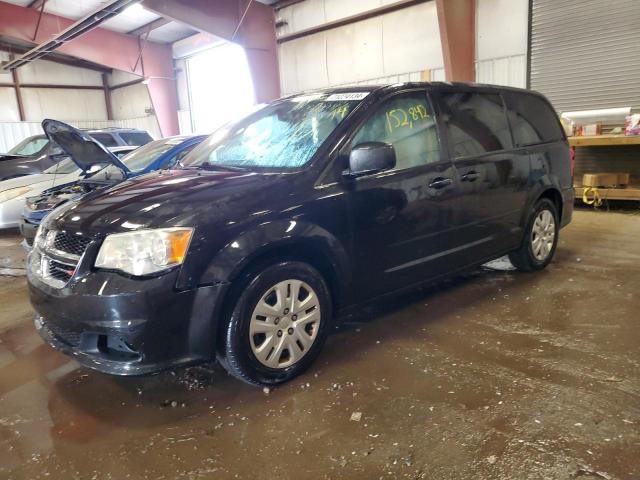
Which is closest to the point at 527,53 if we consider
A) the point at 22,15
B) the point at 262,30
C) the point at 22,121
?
the point at 262,30

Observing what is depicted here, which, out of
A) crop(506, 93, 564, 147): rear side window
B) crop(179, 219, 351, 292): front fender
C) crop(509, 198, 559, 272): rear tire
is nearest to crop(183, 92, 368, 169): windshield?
crop(179, 219, 351, 292): front fender

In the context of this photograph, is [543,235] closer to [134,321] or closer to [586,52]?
[134,321]

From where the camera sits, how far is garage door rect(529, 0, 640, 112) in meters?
7.45

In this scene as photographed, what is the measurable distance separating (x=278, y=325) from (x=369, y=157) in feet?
3.34

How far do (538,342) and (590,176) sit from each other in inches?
209

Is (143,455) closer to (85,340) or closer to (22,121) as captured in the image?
(85,340)

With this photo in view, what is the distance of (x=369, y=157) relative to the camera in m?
2.63

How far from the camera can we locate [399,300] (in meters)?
3.83

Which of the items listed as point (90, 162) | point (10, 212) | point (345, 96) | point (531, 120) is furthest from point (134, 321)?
point (10, 212)

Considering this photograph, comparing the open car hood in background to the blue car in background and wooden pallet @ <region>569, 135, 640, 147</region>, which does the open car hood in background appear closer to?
the blue car in background

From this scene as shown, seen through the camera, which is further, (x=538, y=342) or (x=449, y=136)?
(x=449, y=136)

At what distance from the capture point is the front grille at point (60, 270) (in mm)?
2385

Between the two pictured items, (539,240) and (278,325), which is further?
(539,240)

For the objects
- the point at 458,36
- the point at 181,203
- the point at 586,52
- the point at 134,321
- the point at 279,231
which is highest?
the point at 458,36
